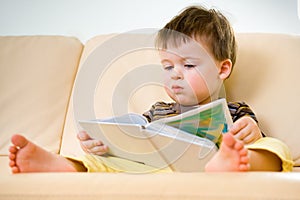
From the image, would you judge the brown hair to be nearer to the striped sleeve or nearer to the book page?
the striped sleeve

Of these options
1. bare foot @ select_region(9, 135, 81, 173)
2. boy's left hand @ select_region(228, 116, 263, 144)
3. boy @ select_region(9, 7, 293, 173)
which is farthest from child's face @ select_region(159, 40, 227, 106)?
bare foot @ select_region(9, 135, 81, 173)

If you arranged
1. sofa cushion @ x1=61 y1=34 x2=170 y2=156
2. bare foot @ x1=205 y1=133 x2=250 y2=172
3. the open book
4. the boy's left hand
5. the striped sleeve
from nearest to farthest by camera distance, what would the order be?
bare foot @ x1=205 y1=133 x2=250 y2=172 < the open book < the boy's left hand < the striped sleeve < sofa cushion @ x1=61 y1=34 x2=170 y2=156

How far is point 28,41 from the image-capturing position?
1614 mm

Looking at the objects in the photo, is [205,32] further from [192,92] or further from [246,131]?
[246,131]

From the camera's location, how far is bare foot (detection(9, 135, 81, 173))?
85 cm

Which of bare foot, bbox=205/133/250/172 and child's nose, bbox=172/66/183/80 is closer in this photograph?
bare foot, bbox=205/133/250/172

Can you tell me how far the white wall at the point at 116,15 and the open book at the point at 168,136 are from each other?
2.78 feet

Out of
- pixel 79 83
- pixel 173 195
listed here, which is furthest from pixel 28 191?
pixel 79 83

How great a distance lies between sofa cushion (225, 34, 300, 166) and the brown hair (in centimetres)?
6

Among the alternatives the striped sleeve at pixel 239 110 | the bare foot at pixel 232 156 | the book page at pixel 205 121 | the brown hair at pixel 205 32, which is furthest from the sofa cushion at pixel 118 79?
the bare foot at pixel 232 156

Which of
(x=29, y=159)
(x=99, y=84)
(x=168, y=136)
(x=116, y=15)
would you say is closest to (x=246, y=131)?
(x=168, y=136)

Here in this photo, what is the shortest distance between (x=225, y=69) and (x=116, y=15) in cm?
75

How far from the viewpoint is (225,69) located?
1254mm

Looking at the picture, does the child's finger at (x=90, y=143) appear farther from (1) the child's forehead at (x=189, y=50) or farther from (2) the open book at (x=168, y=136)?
(1) the child's forehead at (x=189, y=50)
